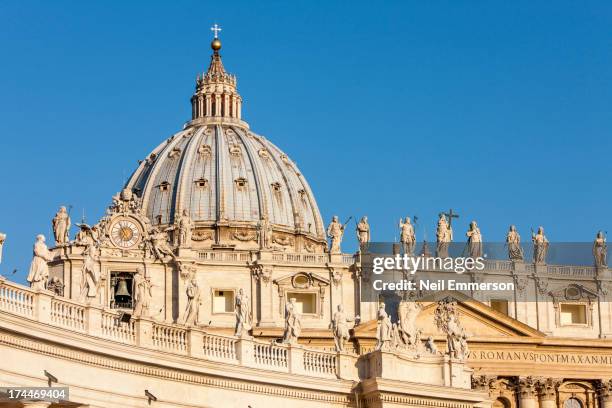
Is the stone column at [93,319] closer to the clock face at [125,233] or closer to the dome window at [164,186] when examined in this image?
the clock face at [125,233]

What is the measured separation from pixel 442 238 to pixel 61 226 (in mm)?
22965

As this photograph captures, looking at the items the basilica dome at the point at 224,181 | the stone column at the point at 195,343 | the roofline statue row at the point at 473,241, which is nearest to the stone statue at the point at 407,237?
the roofline statue row at the point at 473,241

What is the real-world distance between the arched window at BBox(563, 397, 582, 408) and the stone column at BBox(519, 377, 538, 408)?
243 centimetres

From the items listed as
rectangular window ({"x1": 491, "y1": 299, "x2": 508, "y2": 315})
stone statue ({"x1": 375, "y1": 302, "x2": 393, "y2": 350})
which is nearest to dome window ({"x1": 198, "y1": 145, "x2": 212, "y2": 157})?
rectangular window ({"x1": 491, "y1": 299, "x2": 508, "y2": 315})

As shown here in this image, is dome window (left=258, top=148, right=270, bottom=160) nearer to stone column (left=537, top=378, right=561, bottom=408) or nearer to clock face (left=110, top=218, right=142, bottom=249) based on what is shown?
clock face (left=110, top=218, right=142, bottom=249)

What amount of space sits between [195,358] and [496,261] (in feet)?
197

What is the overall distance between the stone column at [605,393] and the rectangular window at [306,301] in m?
18.2

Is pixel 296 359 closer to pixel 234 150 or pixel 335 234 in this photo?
pixel 335 234

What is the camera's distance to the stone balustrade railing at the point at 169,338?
46562 mm

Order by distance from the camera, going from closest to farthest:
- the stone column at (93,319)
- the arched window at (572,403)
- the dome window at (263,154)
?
the stone column at (93,319)
the arched window at (572,403)
the dome window at (263,154)

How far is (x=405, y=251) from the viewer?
4218 inches

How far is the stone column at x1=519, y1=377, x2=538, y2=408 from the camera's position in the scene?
107 m

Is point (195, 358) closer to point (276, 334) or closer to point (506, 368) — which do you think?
point (276, 334)

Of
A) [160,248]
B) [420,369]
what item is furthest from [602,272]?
[420,369]
